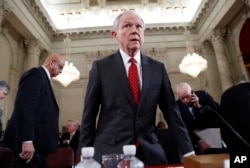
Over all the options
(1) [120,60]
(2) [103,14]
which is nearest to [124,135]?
(1) [120,60]

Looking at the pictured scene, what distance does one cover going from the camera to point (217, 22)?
1022 cm

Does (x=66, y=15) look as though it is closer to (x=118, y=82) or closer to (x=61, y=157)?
(x=61, y=157)

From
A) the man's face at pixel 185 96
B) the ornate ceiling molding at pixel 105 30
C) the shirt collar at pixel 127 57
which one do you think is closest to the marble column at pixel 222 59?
the ornate ceiling molding at pixel 105 30

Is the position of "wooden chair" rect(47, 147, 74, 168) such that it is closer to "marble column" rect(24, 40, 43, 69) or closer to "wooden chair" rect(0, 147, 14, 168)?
"wooden chair" rect(0, 147, 14, 168)

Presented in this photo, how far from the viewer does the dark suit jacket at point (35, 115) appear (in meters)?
2.04

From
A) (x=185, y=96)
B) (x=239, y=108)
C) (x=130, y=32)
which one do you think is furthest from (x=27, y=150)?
(x=185, y=96)

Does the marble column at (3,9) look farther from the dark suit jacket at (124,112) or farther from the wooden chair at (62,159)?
the dark suit jacket at (124,112)

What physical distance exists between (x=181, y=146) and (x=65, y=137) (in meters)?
6.41

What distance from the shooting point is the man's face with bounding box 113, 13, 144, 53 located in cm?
156

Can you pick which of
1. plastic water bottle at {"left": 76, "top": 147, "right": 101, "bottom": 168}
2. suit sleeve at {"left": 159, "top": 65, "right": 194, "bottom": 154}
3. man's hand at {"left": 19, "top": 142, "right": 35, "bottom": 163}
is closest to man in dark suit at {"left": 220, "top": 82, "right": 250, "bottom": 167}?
suit sleeve at {"left": 159, "top": 65, "right": 194, "bottom": 154}

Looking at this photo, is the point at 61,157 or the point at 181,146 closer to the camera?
the point at 181,146

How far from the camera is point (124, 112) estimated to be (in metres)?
1.46

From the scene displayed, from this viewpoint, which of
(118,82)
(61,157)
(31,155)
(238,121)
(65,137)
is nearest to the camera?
(118,82)

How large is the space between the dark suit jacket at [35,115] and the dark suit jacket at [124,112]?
2.59 ft
